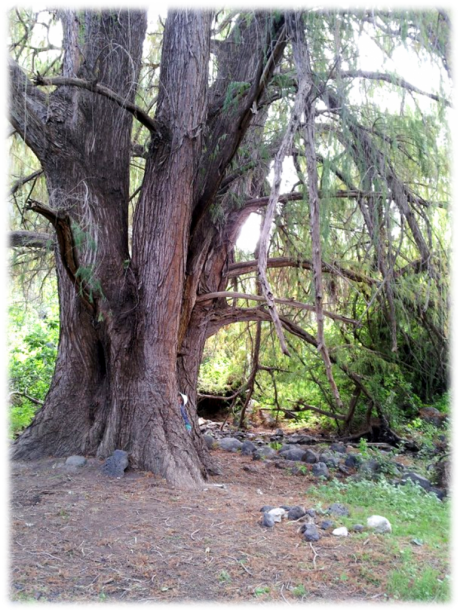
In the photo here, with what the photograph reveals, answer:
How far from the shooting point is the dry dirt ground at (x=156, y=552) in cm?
274

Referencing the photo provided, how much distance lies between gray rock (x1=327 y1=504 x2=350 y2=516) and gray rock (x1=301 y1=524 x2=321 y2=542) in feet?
1.35

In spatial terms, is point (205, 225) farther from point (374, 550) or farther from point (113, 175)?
point (374, 550)

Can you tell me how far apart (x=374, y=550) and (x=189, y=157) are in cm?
322

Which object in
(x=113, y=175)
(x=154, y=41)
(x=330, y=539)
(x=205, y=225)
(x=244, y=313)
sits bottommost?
(x=330, y=539)

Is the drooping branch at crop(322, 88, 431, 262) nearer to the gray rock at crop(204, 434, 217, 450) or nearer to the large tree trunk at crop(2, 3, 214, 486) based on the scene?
the large tree trunk at crop(2, 3, 214, 486)

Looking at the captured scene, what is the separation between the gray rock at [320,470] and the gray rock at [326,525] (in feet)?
5.28

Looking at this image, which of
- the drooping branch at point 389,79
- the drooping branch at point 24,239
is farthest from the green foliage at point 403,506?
the drooping branch at point 24,239

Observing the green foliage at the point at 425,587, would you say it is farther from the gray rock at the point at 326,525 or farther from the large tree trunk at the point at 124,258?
the large tree trunk at the point at 124,258

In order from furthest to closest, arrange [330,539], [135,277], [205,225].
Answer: [205,225], [135,277], [330,539]

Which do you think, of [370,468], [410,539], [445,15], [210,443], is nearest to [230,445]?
[210,443]

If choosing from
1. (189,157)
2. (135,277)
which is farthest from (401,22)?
(135,277)

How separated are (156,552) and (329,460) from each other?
3.04 m

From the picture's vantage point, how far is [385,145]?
451 centimetres

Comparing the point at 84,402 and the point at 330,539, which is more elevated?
the point at 84,402
